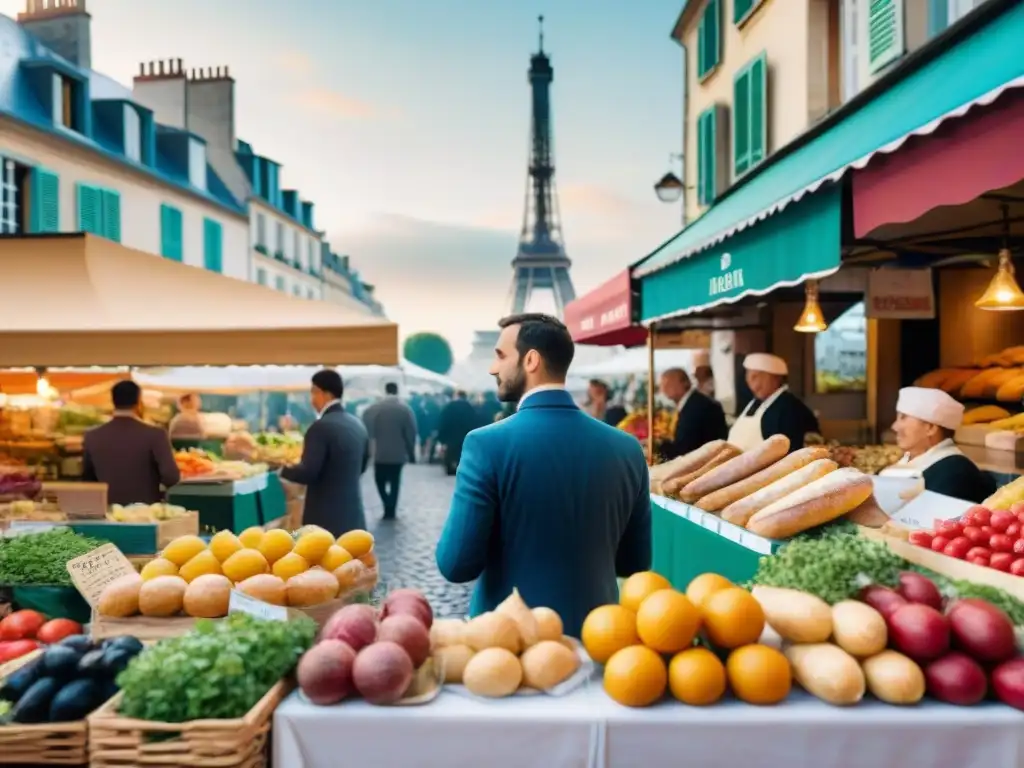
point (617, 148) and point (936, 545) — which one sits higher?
point (617, 148)

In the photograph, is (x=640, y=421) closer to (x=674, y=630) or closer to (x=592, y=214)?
(x=674, y=630)

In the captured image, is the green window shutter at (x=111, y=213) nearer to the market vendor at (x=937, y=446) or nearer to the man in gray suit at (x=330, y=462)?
the man in gray suit at (x=330, y=462)

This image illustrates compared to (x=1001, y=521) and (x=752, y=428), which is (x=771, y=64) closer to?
(x=752, y=428)

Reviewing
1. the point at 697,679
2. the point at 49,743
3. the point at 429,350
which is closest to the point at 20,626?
the point at 49,743

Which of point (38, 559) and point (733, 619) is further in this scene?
point (38, 559)

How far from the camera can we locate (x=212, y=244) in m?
28.2

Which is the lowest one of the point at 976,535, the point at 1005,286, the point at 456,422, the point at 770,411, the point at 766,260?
the point at 456,422

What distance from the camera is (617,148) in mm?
56875

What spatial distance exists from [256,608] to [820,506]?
2.47 meters

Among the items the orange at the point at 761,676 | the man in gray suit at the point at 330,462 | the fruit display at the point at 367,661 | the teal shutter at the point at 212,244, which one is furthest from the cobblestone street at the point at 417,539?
the teal shutter at the point at 212,244

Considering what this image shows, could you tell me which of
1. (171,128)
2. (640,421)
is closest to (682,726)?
(640,421)

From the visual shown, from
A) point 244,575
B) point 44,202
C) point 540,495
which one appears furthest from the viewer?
point 44,202

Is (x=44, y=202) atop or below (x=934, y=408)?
atop

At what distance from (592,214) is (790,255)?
72199 millimetres
